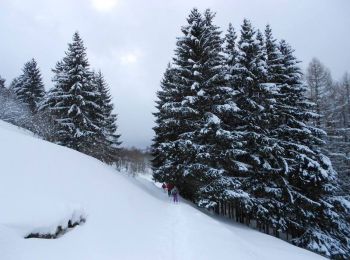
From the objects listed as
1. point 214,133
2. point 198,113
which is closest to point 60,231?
point 214,133

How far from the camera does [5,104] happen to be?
35.6 metres

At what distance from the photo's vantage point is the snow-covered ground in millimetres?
6793

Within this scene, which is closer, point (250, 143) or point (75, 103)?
point (250, 143)

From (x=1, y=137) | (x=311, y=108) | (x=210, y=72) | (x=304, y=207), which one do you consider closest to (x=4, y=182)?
(x=1, y=137)

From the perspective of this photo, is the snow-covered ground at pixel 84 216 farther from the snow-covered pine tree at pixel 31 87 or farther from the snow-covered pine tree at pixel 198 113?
the snow-covered pine tree at pixel 31 87

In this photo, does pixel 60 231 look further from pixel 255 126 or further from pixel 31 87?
pixel 31 87

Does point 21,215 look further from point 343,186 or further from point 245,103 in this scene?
point 343,186

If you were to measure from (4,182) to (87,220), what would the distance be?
2467 mm

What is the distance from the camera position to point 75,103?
26.2 meters

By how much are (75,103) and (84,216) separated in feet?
60.3

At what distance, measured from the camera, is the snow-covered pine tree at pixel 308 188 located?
19734 millimetres

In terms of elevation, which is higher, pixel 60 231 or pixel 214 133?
pixel 214 133

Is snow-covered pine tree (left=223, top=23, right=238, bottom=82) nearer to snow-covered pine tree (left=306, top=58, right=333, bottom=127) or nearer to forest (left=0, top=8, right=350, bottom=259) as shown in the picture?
forest (left=0, top=8, right=350, bottom=259)

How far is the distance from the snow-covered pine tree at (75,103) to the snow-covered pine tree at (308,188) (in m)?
15.2
